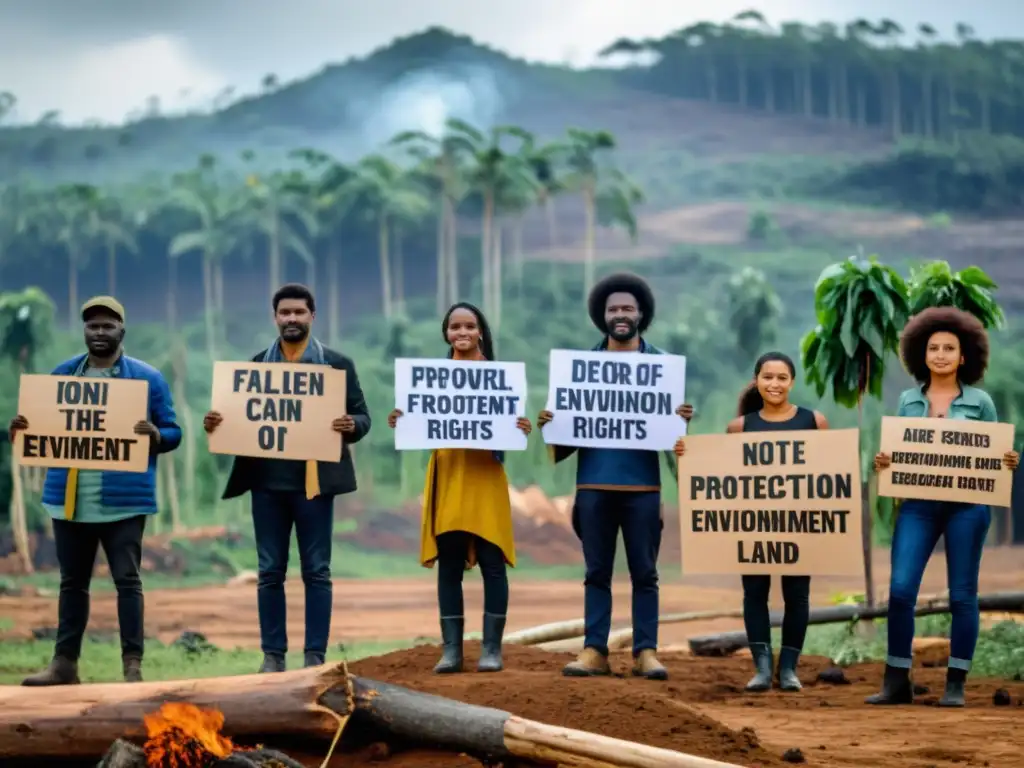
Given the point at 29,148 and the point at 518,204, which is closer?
the point at 29,148

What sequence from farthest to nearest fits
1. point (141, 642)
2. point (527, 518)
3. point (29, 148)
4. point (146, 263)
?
1. point (146, 263)
2. point (29, 148)
3. point (527, 518)
4. point (141, 642)

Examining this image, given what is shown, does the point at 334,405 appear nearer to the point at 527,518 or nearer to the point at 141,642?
the point at 141,642

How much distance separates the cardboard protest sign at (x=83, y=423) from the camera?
6.71 metres

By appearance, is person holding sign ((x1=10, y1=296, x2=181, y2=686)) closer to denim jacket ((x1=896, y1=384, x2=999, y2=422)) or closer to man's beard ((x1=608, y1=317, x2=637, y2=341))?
man's beard ((x1=608, y1=317, x2=637, y2=341))

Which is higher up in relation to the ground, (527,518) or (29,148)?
(29,148)

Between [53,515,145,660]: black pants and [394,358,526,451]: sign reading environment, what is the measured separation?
1.26m

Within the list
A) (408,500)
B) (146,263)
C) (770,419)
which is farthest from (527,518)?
(770,419)

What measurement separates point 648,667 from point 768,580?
72 centimetres

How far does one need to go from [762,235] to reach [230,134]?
7.44m

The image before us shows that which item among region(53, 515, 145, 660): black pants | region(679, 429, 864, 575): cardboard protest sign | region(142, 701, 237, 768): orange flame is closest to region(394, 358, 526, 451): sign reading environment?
region(679, 429, 864, 575): cardboard protest sign

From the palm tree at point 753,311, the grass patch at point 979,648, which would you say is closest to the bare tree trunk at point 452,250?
the palm tree at point 753,311

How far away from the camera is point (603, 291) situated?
7.03m

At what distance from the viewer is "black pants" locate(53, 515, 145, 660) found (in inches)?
259

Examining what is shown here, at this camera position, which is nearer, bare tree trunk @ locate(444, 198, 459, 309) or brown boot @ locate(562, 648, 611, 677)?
brown boot @ locate(562, 648, 611, 677)
